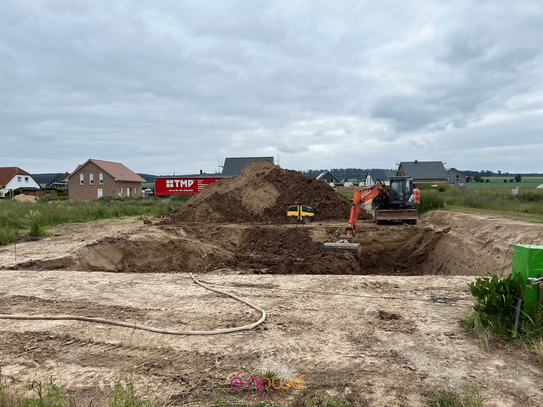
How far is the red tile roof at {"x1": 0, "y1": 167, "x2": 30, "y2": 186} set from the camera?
58100mm

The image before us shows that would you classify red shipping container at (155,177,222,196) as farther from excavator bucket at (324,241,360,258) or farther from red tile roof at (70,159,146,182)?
excavator bucket at (324,241,360,258)

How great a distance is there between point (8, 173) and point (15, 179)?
155 centimetres

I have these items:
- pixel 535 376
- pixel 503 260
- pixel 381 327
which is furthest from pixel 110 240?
pixel 503 260

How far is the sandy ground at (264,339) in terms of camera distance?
344cm

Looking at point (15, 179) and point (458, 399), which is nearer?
point (458, 399)

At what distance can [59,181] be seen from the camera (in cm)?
8681

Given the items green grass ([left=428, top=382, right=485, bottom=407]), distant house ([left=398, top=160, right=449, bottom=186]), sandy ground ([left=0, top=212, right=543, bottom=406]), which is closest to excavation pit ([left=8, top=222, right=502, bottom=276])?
sandy ground ([left=0, top=212, right=543, bottom=406])

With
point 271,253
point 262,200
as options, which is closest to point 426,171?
point 262,200

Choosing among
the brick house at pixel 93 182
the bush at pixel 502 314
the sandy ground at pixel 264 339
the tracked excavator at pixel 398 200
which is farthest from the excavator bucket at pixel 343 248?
the brick house at pixel 93 182

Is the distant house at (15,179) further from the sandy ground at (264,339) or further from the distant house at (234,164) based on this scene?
the sandy ground at (264,339)

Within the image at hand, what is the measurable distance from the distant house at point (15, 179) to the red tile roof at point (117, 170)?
62.3 feet

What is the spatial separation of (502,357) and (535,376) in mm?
383

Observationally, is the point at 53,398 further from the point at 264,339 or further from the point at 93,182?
the point at 93,182

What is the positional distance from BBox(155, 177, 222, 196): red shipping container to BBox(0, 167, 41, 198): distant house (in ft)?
126
